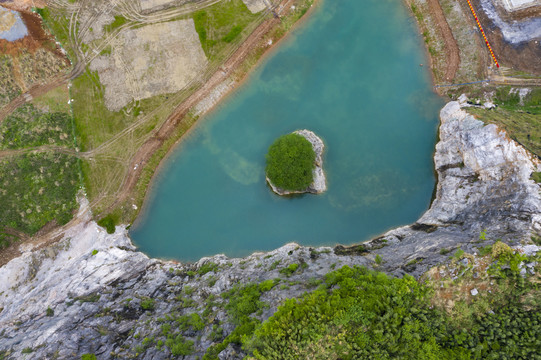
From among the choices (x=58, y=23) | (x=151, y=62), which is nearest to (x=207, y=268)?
(x=151, y=62)

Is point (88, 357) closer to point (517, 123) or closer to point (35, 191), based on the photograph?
point (35, 191)

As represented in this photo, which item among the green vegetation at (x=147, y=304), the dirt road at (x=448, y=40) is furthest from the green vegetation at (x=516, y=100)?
the green vegetation at (x=147, y=304)

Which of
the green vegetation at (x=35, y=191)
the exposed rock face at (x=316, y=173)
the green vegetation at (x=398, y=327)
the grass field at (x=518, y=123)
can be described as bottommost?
the green vegetation at (x=398, y=327)

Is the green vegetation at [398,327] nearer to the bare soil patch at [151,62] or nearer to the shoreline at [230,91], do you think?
the shoreline at [230,91]

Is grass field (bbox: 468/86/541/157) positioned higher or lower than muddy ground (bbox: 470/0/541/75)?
lower

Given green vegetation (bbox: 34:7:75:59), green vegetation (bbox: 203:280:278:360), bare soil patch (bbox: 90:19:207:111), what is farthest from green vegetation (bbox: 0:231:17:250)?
green vegetation (bbox: 203:280:278:360)

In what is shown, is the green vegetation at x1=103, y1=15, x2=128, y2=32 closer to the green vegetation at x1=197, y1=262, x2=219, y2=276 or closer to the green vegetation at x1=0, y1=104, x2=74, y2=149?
the green vegetation at x1=0, y1=104, x2=74, y2=149

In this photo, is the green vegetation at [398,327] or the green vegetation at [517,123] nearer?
the green vegetation at [398,327]
